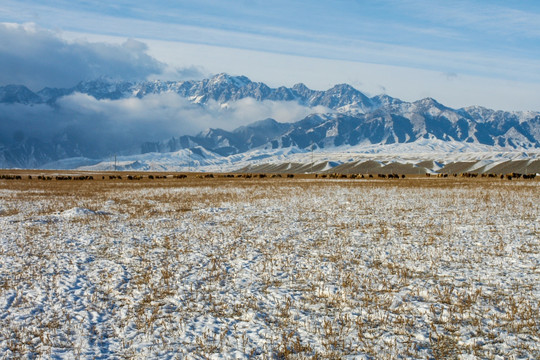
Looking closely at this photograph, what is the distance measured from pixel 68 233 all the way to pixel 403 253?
1556cm

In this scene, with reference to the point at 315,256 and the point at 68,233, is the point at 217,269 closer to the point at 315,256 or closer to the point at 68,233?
the point at 315,256

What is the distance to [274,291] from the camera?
37.2ft

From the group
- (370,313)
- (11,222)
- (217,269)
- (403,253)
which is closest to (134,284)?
(217,269)

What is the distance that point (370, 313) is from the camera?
9.70m

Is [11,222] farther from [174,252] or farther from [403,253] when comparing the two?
[403,253]

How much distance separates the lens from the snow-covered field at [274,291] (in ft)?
27.6

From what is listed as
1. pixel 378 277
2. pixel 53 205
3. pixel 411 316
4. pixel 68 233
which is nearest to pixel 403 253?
pixel 378 277

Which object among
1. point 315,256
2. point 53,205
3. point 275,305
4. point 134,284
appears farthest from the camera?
point 53,205

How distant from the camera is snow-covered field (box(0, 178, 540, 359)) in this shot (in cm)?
840

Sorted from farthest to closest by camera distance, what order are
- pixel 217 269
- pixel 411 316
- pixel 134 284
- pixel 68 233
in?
pixel 68 233
pixel 217 269
pixel 134 284
pixel 411 316

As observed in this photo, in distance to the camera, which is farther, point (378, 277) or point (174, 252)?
point (174, 252)

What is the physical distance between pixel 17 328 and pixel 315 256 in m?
9.38

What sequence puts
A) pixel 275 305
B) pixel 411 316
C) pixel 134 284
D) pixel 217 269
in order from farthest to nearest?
pixel 217 269 < pixel 134 284 < pixel 275 305 < pixel 411 316

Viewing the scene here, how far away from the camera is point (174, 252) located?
15.9 meters
